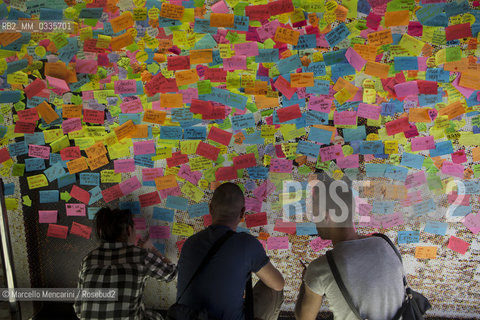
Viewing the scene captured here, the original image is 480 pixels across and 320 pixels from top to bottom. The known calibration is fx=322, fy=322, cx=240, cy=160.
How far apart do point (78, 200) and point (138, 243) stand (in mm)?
551

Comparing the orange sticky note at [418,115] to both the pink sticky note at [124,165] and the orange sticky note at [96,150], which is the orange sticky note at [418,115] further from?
the orange sticky note at [96,150]

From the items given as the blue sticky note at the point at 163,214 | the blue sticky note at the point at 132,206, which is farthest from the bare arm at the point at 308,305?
the blue sticky note at the point at 132,206

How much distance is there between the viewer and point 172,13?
A: 82.4 inches

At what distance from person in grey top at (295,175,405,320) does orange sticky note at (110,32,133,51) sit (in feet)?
5.47

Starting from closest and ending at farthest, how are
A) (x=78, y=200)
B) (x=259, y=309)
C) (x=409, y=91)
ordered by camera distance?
(x=259, y=309)
(x=409, y=91)
(x=78, y=200)

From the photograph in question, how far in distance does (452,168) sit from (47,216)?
2.91 meters

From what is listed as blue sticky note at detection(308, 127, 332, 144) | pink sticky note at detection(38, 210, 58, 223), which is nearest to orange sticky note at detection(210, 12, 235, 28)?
blue sticky note at detection(308, 127, 332, 144)

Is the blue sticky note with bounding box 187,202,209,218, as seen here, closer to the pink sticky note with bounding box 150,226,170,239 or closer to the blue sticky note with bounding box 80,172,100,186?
the pink sticky note with bounding box 150,226,170,239

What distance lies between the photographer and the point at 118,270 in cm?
179

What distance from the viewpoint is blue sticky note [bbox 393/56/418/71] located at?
2053 mm

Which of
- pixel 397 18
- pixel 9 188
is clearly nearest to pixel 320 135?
pixel 397 18

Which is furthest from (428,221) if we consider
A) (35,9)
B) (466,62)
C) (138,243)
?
(35,9)

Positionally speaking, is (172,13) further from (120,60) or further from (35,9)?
(35,9)

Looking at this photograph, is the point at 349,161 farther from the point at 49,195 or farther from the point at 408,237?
the point at 49,195
